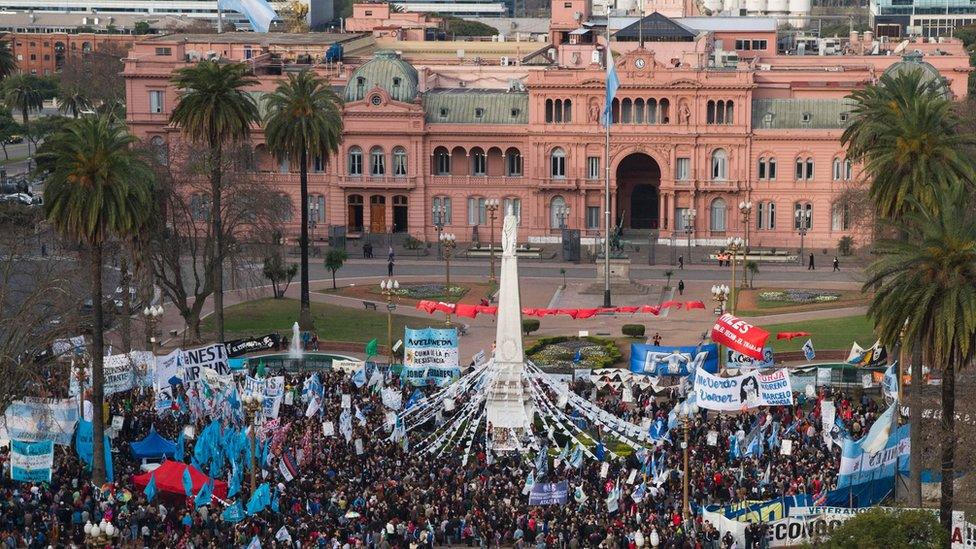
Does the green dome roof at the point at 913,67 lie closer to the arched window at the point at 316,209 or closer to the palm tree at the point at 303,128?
the arched window at the point at 316,209

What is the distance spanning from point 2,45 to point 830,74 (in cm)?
6167

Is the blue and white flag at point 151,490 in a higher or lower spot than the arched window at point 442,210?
lower

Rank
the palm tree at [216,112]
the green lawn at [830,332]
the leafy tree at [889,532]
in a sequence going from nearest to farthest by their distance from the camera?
the leafy tree at [889,532], the green lawn at [830,332], the palm tree at [216,112]

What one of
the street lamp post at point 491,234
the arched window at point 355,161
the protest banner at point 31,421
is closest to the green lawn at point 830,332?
the street lamp post at point 491,234

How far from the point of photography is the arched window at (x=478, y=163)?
14588 cm

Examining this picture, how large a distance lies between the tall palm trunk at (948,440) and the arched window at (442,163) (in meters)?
81.2

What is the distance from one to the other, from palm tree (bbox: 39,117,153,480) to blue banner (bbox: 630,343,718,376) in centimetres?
2394

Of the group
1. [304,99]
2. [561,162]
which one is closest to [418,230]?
[561,162]

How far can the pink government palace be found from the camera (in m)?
142

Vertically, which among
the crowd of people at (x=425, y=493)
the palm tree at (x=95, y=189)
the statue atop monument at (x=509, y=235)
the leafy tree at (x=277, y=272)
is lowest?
the crowd of people at (x=425, y=493)

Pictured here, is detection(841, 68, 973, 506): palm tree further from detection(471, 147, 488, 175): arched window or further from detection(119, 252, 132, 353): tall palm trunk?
detection(471, 147, 488, 175): arched window

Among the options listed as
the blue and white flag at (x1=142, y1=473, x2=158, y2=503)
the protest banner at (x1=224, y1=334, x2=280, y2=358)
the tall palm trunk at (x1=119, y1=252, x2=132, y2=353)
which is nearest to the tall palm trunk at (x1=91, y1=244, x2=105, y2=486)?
the blue and white flag at (x1=142, y1=473, x2=158, y2=503)

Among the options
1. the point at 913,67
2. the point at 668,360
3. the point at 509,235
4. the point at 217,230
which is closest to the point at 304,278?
the point at 217,230

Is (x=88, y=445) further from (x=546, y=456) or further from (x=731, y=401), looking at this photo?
(x=731, y=401)
